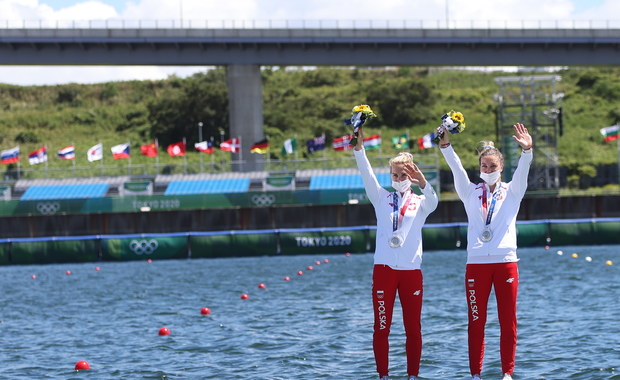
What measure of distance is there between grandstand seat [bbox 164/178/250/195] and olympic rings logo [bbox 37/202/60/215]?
24.3 feet

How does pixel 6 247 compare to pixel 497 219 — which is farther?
pixel 6 247

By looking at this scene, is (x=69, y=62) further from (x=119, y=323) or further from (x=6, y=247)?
(x=119, y=323)

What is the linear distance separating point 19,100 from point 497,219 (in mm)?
107274

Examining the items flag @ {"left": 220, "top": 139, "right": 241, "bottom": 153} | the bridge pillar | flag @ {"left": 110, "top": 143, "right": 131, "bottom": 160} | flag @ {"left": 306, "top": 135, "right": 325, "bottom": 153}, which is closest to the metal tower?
flag @ {"left": 306, "top": 135, "right": 325, "bottom": 153}

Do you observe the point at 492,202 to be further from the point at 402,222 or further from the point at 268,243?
the point at 268,243

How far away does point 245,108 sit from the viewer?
Result: 219 ft

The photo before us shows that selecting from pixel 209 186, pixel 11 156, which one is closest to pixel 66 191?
pixel 11 156

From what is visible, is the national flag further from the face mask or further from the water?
the face mask

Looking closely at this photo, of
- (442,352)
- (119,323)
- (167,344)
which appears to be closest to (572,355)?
(442,352)

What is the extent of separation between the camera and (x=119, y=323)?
21.7m

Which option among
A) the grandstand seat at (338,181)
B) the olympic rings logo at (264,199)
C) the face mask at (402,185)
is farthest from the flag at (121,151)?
the face mask at (402,185)

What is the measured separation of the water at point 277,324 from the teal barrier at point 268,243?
177 inches

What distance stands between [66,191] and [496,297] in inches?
2249

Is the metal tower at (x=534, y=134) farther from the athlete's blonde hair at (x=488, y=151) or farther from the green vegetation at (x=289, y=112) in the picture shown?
the athlete's blonde hair at (x=488, y=151)
